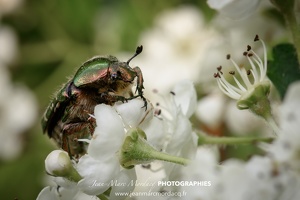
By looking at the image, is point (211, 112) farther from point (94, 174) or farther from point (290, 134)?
point (290, 134)

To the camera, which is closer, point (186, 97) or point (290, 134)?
point (290, 134)

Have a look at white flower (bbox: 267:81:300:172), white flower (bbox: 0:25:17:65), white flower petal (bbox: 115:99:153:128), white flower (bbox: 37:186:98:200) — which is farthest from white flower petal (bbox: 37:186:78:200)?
white flower (bbox: 0:25:17:65)

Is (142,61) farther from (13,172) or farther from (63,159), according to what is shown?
(63,159)

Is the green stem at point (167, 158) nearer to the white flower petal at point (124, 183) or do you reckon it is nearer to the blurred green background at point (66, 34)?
the white flower petal at point (124, 183)

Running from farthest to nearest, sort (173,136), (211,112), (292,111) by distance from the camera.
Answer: (211,112) < (173,136) < (292,111)

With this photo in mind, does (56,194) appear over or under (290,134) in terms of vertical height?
under

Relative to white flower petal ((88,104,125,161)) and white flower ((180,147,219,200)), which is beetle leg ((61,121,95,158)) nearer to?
white flower petal ((88,104,125,161))

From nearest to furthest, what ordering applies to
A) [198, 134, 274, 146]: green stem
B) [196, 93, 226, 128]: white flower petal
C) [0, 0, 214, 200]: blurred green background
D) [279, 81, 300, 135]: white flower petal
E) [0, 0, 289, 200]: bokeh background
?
1. [279, 81, 300, 135]: white flower petal
2. [198, 134, 274, 146]: green stem
3. [196, 93, 226, 128]: white flower petal
4. [0, 0, 289, 200]: bokeh background
5. [0, 0, 214, 200]: blurred green background

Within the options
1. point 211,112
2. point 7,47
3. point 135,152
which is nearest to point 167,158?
point 135,152
